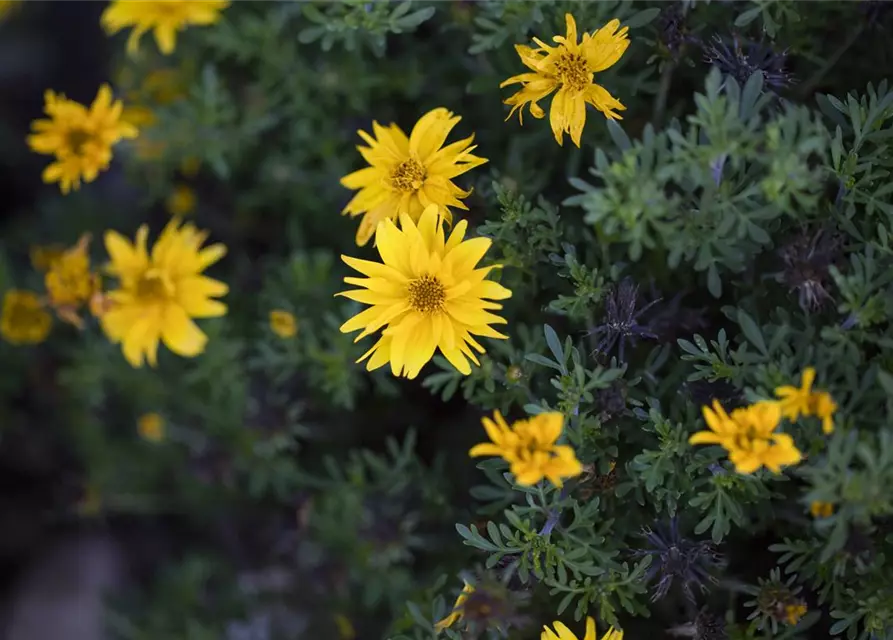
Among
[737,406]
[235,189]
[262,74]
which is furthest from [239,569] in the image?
[737,406]

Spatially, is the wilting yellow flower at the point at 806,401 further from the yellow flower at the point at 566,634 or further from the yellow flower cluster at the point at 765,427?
the yellow flower at the point at 566,634

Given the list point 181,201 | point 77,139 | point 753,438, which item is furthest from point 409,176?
point 181,201

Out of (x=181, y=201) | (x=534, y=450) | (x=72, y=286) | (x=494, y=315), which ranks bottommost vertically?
(x=534, y=450)

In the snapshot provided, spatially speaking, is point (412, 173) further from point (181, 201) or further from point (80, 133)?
point (181, 201)

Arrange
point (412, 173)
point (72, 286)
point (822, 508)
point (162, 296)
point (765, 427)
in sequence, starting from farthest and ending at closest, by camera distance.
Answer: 1. point (72, 286)
2. point (162, 296)
3. point (412, 173)
4. point (822, 508)
5. point (765, 427)

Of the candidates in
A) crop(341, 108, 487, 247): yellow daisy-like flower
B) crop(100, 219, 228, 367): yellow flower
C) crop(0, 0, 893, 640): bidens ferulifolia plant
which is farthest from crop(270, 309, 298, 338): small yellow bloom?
crop(341, 108, 487, 247): yellow daisy-like flower

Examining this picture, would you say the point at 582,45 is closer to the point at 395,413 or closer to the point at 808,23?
the point at 808,23

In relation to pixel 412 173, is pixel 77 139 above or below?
above
